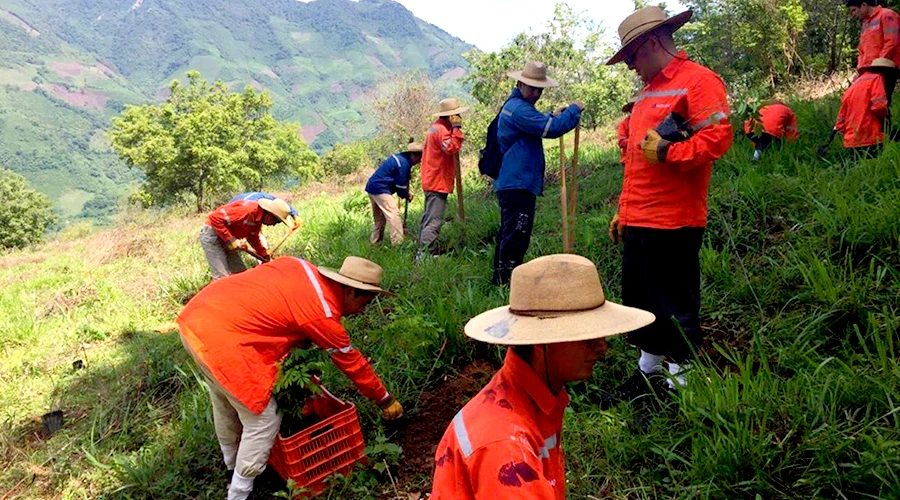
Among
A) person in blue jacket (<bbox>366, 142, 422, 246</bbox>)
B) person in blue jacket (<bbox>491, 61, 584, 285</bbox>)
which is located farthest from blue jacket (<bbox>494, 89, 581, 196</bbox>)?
person in blue jacket (<bbox>366, 142, 422, 246</bbox>)

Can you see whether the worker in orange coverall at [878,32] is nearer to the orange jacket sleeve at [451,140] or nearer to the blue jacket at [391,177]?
the orange jacket sleeve at [451,140]

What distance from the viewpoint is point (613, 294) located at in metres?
3.86

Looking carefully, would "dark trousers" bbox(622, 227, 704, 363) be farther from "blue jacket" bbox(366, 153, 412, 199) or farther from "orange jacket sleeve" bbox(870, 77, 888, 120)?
"blue jacket" bbox(366, 153, 412, 199)

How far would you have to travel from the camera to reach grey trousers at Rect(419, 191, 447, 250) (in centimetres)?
605

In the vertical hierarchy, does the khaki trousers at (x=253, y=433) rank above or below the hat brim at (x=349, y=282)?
below

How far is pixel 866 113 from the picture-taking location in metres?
4.02

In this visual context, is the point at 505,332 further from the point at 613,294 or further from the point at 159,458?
the point at 159,458

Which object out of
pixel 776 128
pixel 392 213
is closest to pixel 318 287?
pixel 392 213

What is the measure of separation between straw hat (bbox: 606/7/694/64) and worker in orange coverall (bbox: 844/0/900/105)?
10.1 feet

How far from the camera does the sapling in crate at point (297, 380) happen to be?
8.96ft

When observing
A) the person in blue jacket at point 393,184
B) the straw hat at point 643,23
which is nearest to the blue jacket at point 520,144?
the straw hat at point 643,23

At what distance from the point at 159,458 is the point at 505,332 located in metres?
3.17

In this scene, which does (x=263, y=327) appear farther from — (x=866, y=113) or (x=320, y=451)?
(x=866, y=113)

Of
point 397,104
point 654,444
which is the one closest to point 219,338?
point 654,444
